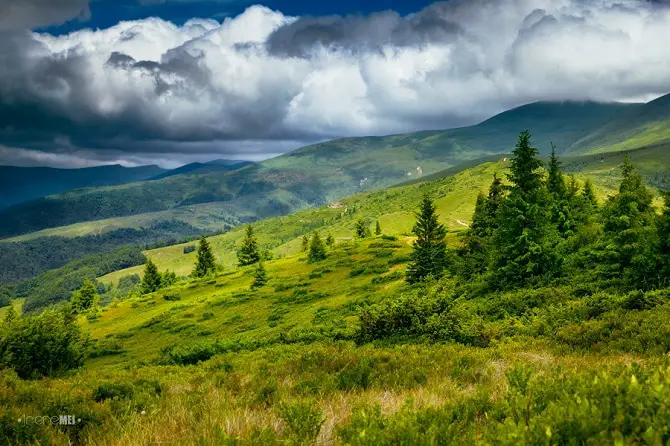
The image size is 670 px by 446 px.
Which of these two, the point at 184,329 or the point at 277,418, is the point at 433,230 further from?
the point at 277,418

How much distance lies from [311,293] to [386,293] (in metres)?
15.0

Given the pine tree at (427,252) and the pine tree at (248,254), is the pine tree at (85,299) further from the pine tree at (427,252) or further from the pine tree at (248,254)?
the pine tree at (427,252)

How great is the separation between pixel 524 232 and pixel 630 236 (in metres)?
6.99

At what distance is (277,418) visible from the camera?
5602 mm

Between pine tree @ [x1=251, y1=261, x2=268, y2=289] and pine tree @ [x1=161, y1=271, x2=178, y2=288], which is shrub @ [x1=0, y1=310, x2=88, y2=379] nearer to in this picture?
pine tree @ [x1=251, y1=261, x2=268, y2=289]

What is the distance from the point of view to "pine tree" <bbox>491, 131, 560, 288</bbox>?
32781mm

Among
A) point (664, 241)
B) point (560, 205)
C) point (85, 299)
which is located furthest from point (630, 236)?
point (85, 299)

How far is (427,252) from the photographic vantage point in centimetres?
5122

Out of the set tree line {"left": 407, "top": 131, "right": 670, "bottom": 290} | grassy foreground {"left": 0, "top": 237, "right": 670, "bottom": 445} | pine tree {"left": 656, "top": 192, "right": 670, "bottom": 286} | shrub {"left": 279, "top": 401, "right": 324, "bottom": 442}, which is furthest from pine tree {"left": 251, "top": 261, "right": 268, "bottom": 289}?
shrub {"left": 279, "top": 401, "right": 324, "bottom": 442}

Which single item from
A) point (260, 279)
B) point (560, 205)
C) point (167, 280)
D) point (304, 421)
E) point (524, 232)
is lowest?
point (167, 280)

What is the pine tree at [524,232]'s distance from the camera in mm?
32781

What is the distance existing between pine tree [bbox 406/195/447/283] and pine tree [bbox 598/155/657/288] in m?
21.0

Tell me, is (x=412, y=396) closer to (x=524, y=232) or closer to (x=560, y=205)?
(x=524, y=232)

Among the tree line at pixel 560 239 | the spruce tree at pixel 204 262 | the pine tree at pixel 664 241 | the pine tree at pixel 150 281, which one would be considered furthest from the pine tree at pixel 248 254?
the pine tree at pixel 664 241
